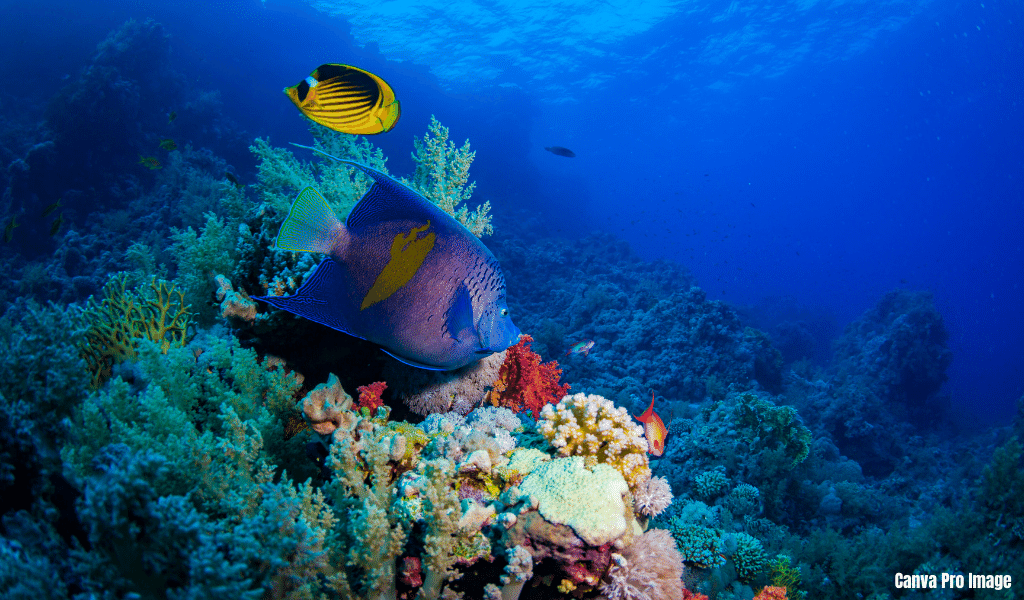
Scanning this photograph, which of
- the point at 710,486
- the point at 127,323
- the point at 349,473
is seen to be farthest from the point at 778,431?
the point at 127,323

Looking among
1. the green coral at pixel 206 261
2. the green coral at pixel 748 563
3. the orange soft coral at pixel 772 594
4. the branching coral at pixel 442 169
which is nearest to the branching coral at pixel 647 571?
the orange soft coral at pixel 772 594

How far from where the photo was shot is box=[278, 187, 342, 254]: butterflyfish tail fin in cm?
148

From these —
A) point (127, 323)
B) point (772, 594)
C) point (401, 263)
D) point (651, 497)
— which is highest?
point (401, 263)

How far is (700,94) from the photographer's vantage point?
53.2 metres

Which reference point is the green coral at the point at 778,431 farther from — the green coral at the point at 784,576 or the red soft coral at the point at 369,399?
the red soft coral at the point at 369,399

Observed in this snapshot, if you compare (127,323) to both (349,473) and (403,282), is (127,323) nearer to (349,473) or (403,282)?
(349,473)

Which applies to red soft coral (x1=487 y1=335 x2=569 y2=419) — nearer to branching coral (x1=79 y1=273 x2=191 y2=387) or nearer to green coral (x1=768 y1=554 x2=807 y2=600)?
branching coral (x1=79 y1=273 x2=191 y2=387)

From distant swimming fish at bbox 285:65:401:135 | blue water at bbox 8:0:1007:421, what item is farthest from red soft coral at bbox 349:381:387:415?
blue water at bbox 8:0:1007:421

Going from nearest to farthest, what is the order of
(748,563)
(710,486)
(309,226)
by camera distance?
(309,226), (748,563), (710,486)

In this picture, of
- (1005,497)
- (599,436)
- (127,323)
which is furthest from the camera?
(1005,497)

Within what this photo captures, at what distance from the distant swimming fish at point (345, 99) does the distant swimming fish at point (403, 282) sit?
1318 mm

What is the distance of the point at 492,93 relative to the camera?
43.8m

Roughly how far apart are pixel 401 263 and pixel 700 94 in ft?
211

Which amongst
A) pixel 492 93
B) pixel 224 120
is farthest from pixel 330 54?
pixel 224 120
